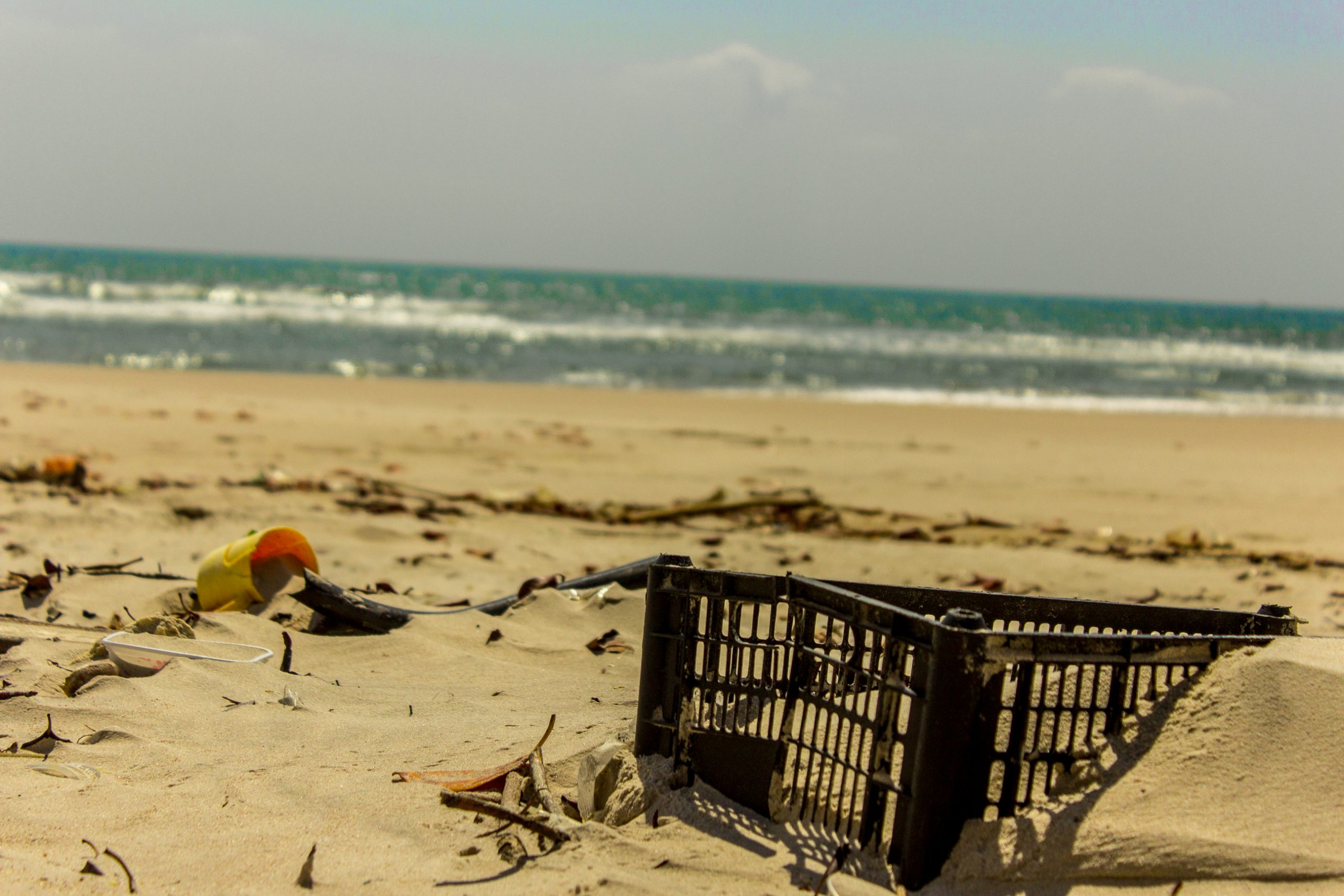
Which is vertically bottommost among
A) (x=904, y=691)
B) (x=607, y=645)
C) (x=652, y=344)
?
(x=607, y=645)

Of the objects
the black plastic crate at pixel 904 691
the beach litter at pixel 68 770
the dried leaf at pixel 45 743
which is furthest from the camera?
the dried leaf at pixel 45 743

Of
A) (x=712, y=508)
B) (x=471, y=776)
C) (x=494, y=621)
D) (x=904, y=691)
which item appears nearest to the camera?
(x=904, y=691)

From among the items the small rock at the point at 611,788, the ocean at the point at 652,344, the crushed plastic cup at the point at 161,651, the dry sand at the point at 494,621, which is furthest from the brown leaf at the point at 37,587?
the ocean at the point at 652,344

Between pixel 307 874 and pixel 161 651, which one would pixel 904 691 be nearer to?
pixel 307 874

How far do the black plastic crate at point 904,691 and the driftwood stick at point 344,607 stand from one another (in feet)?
4.68

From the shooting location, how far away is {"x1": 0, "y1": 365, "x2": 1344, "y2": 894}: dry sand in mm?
1874

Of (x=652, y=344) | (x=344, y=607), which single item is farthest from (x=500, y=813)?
(x=652, y=344)

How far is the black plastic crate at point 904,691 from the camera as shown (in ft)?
5.78

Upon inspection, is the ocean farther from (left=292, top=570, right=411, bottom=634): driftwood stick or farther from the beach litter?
the beach litter

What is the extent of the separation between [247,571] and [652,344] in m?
24.5

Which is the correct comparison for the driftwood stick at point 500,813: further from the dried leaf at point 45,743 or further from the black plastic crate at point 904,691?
the dried leaf at point 45,743

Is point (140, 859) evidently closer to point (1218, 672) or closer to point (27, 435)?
point (1218, 672)

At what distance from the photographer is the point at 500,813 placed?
1.98 meters

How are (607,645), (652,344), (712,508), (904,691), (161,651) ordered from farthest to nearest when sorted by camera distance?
(652,344) → (712,508) → (607,645) → (161,651) → (904,691)
